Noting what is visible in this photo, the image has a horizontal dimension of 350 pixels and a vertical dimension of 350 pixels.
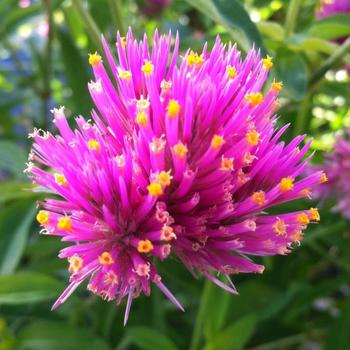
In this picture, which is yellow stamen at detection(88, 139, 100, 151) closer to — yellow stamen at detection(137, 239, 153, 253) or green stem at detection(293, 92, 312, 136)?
yellow stamen at detection(137, 239, 153, 253)

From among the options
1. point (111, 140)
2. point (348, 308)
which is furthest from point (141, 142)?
point (348, 308)

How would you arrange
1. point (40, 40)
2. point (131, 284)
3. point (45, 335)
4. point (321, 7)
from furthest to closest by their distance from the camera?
point (40, 40) → point (321, 7) → point (45, 335) → point (131, 284)

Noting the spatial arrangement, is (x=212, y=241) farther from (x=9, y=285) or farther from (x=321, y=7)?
(x=321, y=7)

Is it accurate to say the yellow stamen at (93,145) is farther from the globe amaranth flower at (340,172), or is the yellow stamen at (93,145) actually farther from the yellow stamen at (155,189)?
the globe amaranth flower at (340,172)

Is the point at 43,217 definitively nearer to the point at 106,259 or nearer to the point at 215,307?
the point at 106,259

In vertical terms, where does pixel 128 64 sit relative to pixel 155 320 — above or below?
above

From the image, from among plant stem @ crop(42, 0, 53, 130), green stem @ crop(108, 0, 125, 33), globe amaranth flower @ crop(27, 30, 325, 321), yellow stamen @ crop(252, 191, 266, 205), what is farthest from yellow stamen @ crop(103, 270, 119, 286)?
plant stem @ crop(42, 0, 53, 130)

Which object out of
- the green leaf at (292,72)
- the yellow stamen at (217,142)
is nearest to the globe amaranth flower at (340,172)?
the green leaf at (292,72)
